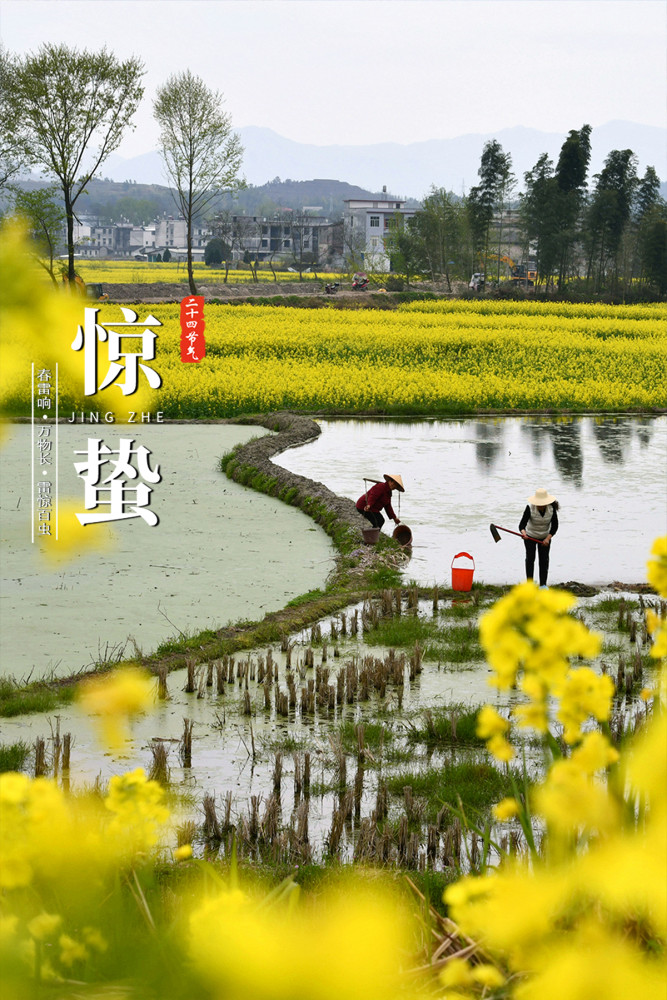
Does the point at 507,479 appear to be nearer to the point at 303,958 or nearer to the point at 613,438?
the point at 613,438

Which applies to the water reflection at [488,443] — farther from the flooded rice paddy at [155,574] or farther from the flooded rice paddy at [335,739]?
the flooded rice paddy at [335,739]

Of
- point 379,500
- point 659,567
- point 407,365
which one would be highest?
point 659,567

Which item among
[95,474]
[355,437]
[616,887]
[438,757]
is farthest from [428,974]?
[355,437]

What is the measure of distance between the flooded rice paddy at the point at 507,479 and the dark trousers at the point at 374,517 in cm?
43

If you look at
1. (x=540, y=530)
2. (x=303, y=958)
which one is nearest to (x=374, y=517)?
(x=540, y=530)

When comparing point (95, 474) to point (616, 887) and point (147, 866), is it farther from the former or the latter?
point (616, 887)

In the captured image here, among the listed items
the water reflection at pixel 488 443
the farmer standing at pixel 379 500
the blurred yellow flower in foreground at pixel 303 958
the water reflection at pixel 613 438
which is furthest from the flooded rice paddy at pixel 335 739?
the water reflection at pixel 613 438

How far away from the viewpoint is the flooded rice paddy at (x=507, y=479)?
937 cm

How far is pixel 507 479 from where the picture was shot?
13.0 metres

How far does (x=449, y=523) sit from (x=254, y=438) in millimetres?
5135

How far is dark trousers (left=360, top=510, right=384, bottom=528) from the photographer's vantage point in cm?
914

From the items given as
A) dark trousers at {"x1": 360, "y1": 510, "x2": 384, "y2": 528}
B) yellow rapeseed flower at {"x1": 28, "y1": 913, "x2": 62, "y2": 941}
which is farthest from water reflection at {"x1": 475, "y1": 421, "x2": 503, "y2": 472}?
yellow rapeseed flower at {"x1": 28, "y1": 913, "x2": 62, "y2": 941}

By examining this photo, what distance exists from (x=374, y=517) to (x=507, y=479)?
13.6ft

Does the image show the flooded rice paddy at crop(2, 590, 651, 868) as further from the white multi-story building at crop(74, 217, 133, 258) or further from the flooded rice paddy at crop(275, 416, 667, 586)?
the white multi-story building at crop(74, 217, 133, 258)
